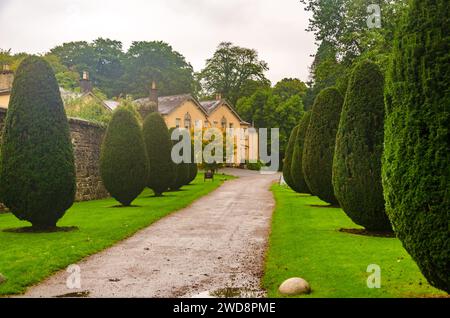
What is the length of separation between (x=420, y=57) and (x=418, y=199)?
74.5 inches

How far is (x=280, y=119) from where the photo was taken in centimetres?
7194

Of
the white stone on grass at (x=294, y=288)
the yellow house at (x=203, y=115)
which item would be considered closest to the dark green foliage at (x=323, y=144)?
the white stone on grass at (x=294, y=288)

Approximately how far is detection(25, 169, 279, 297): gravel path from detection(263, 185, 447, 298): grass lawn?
431mm

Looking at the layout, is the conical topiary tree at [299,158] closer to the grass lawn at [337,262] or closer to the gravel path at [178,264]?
the gravel path at [178,264]

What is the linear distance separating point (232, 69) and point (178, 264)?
77057mm

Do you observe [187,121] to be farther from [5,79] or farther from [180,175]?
[180,175]

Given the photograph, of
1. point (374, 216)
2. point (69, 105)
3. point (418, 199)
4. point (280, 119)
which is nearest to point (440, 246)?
point (418, 199)

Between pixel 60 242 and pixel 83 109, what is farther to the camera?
pixel 83 109

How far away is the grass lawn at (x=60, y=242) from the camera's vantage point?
8.29 meters

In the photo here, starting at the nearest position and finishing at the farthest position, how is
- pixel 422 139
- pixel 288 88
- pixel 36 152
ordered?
pixel 422 139 < pixel 36 152 < pixel 288 88

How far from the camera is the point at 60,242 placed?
37.5 feet

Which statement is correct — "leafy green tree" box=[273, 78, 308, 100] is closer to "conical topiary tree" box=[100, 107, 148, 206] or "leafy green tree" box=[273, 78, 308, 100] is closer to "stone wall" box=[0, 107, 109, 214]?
"stone wall" box=[0, 107, 109, 214]

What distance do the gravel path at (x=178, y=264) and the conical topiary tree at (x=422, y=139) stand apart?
2303 millimetres

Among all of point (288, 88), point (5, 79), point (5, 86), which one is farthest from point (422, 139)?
point (288, 88)
